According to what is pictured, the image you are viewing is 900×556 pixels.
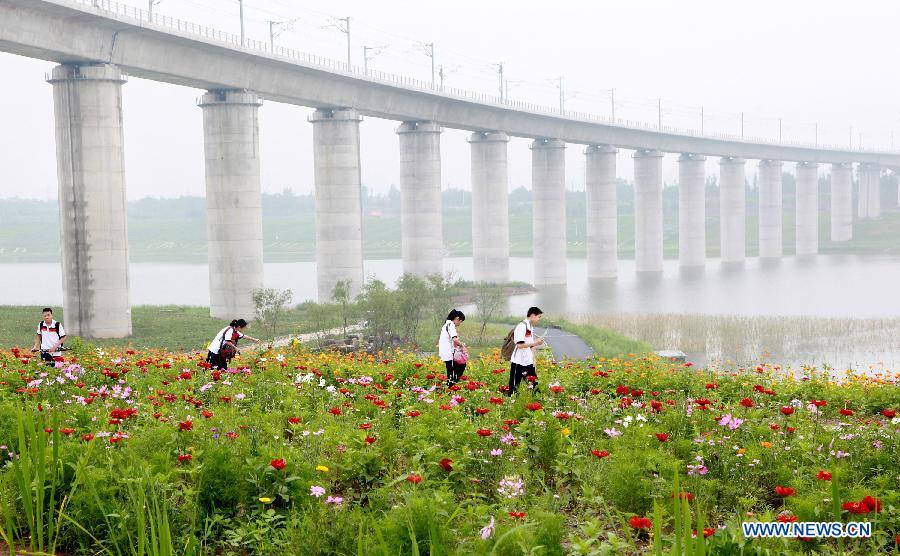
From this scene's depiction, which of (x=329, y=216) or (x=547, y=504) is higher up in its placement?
(x=329, y=216)

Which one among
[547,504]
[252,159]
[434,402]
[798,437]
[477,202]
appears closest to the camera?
[547,504]

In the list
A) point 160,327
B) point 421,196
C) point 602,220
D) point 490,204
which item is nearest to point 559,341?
point 160,327

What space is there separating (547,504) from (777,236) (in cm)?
13203

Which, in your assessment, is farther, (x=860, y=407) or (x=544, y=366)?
(x=544, y=366)

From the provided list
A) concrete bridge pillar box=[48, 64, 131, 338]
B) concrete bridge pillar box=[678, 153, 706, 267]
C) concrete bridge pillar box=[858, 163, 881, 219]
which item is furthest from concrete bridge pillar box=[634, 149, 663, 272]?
concrete bridge pillar box=[858, 163, 881, 219]

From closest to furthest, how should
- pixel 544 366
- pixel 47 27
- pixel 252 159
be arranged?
pixel 544 366
pixel 47 27
pixel 252 159

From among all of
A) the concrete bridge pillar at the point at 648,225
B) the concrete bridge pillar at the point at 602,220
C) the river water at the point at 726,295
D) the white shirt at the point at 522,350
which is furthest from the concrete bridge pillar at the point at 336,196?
the white shirt at the point at 522,350

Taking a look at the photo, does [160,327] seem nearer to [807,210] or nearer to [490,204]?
[490,204]

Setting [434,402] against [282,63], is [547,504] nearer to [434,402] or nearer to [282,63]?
[434,402]

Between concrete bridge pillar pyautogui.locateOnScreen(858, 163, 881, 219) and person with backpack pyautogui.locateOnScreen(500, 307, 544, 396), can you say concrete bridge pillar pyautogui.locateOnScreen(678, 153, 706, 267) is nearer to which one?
concrete bridge pillar pyautogui.locateOnScreen(858, 163, 881, 219)

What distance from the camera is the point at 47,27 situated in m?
43.4

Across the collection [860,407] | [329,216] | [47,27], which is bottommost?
[860,407]

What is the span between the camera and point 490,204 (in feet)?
281

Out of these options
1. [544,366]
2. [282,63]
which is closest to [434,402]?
[544,366]
